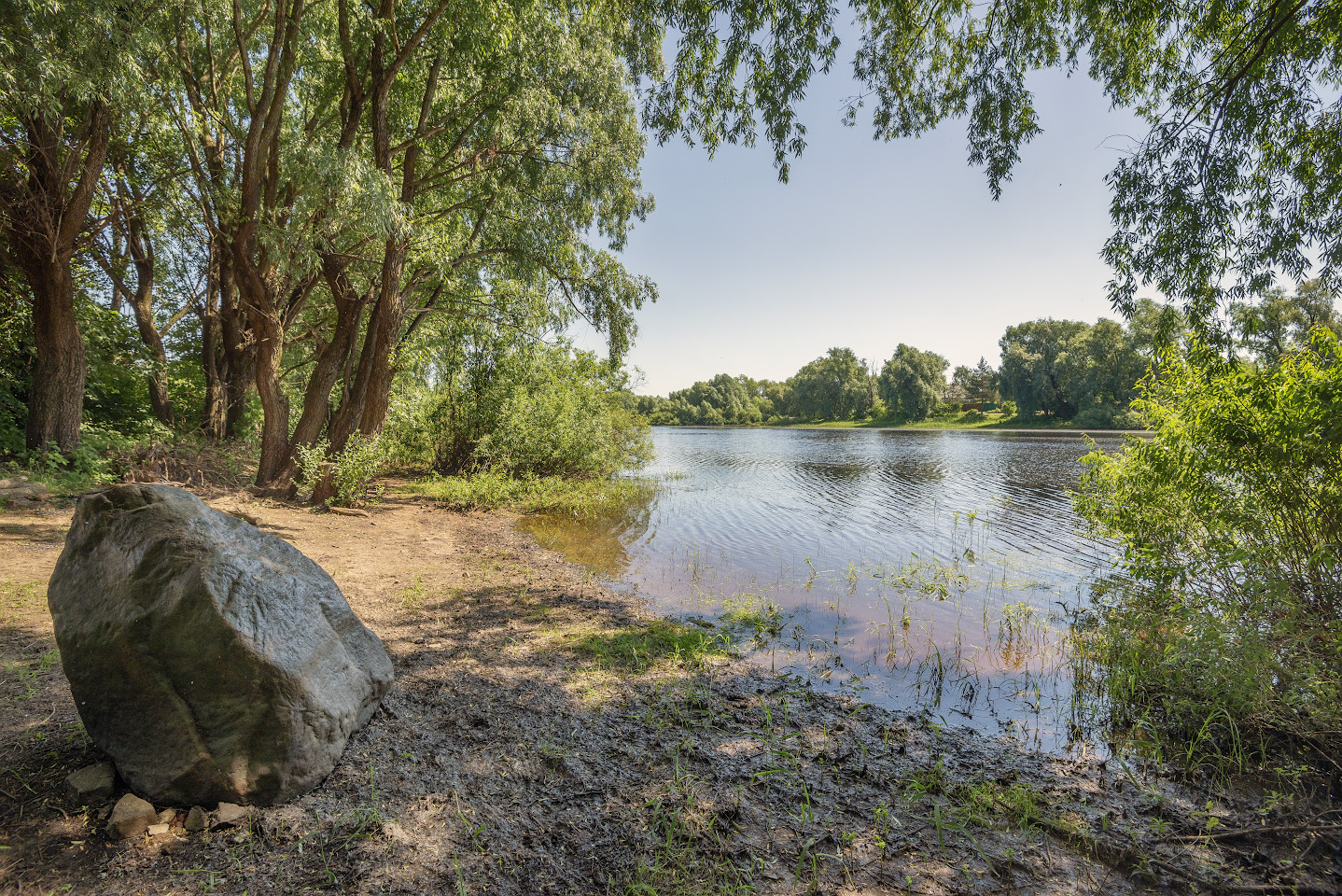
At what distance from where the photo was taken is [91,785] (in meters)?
2.67

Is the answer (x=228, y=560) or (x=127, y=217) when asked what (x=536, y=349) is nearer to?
(x=127, y=217)

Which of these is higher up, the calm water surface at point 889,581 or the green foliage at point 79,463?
the green foliage at point 79,463

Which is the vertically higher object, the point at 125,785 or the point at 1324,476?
the point at 1324,476

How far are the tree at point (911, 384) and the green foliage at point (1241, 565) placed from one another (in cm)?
8144

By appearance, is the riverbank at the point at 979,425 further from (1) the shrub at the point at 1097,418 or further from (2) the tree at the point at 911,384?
(2) the tree at the point at 911,384

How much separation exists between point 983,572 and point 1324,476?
5.40m

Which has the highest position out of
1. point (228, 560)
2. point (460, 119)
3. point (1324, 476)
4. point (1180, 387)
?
point (460, 119)

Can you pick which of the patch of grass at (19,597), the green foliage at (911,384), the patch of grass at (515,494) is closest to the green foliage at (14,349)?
the patch of grass at (515,494)

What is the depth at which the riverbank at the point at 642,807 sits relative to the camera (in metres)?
2.53

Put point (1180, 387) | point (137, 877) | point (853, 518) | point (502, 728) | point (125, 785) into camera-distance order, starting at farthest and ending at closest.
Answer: point (853, 518) < point (1180, 387) < point (502, 728) < point (125, 785) < point (137, 877)

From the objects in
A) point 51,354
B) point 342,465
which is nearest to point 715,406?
point 342,465

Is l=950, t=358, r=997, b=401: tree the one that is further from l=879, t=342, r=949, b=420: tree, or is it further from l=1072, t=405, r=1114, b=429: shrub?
l=1072, t=405, r=1114, b=429: shrub

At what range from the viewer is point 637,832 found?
296 cm

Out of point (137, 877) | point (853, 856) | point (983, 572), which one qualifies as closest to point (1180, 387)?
point (983, 572)
